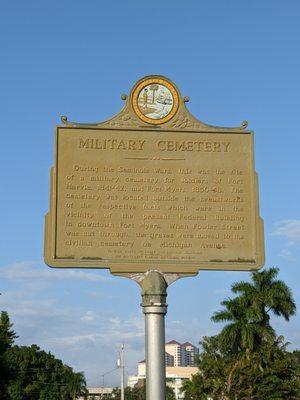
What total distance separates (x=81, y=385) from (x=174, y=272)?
8413 cm

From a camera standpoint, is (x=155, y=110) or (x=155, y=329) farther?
(x=155, y=110)

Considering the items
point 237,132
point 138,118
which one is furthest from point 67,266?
point 237,132

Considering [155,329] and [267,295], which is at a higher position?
[267,295]

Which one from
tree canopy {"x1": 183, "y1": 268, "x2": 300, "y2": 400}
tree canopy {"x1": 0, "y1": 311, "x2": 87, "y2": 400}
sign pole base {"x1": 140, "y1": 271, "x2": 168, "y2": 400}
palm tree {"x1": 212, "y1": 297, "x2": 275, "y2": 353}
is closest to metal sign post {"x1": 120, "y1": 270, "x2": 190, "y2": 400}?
sign pole base {"x1": 140, "y1": 271, "x2": 168, "y2": 400}

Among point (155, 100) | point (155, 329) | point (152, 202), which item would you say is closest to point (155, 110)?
point (155, 100)

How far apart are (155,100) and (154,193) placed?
1754 mm

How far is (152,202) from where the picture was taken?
12.5 meters

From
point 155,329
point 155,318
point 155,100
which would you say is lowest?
point 155,329

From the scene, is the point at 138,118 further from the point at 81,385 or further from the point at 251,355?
the point at 81,385

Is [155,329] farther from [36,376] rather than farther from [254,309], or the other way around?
[36,376]

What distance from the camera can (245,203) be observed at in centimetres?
1282

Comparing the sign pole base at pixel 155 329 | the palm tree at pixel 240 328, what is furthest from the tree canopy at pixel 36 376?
the sign pole base at pixel 155 329

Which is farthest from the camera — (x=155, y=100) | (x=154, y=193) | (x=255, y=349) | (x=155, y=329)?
(x=255, y=349)

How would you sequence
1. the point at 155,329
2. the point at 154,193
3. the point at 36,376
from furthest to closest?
the point at 36,376 < the point at 154,193 < the point at 155,329
